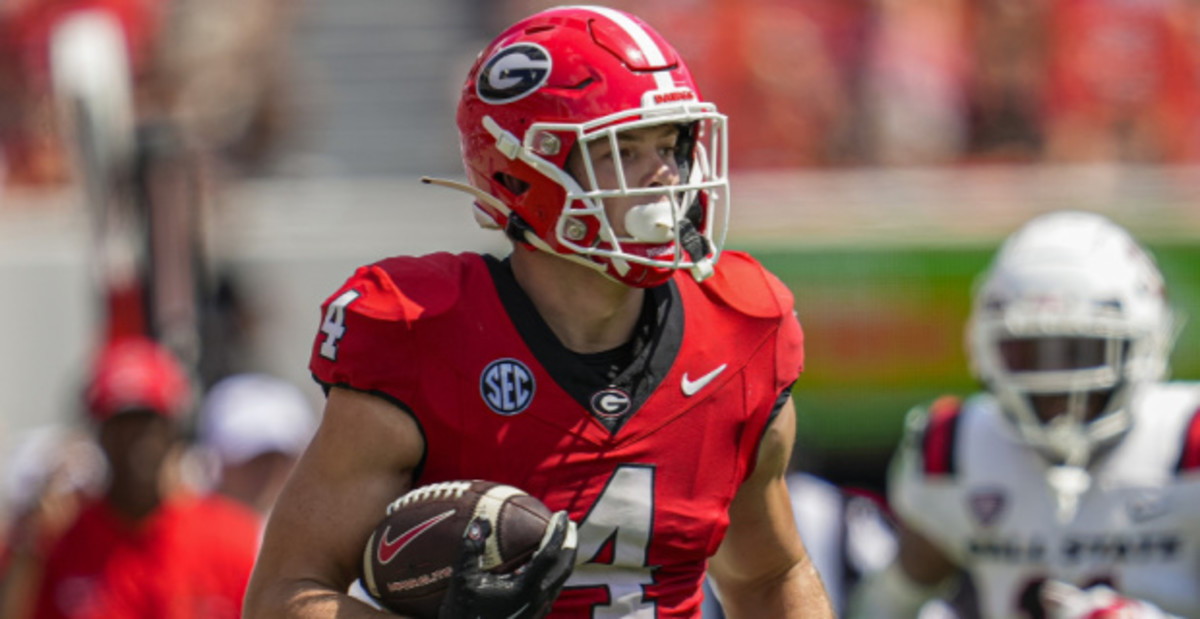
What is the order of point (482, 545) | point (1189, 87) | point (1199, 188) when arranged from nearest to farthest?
1. point (482, 545)
2. point (1199, 188)
3. point (1189, 87)

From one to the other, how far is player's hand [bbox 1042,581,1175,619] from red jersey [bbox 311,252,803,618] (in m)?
1.33

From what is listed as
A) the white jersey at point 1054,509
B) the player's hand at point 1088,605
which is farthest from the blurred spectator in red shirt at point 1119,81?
the player's hand at point 1088,605

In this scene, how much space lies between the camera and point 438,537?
2805 millimetres

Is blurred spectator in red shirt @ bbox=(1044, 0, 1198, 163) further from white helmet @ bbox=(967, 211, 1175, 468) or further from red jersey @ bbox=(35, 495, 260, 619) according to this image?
red jersey @ bbox=(35, 495, 260, 619)

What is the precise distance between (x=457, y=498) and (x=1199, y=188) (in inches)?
242

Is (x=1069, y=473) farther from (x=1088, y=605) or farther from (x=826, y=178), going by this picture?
(x=826, y=178)

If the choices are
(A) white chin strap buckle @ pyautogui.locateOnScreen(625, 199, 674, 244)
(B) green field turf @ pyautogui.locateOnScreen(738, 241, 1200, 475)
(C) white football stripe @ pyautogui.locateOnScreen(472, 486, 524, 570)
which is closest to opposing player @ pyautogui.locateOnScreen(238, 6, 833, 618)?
(A) white chin strap buckle @ pyautogui.locateOnScreen(625, 199, 674, 244)

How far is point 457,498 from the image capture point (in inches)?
112

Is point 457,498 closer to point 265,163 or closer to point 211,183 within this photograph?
point 211,183

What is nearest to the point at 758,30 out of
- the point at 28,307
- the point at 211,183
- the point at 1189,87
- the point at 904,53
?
the point at 904,53

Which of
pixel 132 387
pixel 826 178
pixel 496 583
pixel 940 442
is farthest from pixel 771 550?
pixel 826 178

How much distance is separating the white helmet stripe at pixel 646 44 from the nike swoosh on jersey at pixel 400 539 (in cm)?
75

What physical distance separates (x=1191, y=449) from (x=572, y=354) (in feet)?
6.66

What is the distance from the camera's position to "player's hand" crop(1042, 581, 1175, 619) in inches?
167
